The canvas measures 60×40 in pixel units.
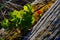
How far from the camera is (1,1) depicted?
7176 millimetres

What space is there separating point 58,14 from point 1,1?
4.70 meters

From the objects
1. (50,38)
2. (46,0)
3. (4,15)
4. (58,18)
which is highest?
(4,15)

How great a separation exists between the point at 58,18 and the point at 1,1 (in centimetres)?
481

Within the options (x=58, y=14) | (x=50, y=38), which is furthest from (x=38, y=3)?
(x=50, y=38)

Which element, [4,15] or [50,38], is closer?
[50,38]

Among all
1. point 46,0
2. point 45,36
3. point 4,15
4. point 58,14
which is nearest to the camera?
point 45,36

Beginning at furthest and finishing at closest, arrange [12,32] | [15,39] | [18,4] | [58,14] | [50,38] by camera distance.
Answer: [18,4]
[12,32]
[15,39]
[58,14]
[50,38]

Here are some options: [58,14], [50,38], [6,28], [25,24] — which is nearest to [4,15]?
[6,28]

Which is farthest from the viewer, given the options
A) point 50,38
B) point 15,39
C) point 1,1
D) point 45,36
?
point 1,1

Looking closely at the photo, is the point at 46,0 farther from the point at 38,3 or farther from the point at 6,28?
the point at 6,28

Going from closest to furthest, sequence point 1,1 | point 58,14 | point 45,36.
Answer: point 45,36
point 58,14
point 1,1

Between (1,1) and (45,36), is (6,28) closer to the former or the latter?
(45,36)

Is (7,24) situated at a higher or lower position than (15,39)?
higher

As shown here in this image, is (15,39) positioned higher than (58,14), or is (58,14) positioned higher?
(15,39)
